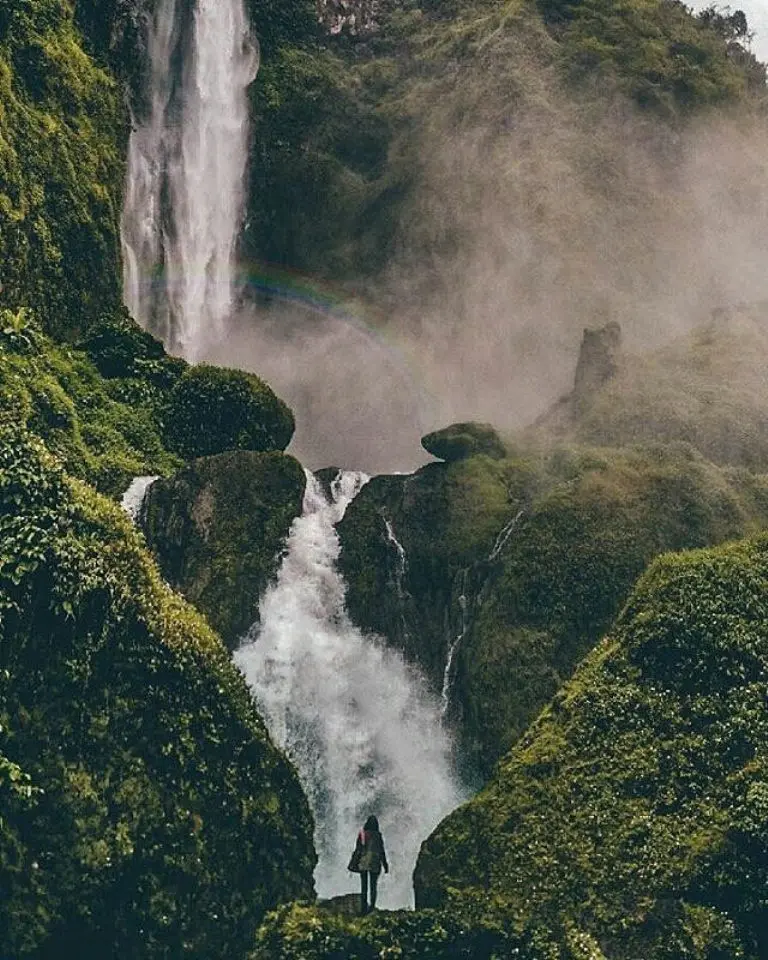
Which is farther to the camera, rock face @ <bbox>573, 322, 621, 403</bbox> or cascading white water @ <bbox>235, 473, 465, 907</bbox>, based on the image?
rock face @ <bbox>573, 322, 621, 403</bbox>

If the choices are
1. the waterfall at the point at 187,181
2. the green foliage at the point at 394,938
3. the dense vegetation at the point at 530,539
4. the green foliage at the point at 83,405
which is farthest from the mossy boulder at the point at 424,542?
the waterfall at the point at 187,181

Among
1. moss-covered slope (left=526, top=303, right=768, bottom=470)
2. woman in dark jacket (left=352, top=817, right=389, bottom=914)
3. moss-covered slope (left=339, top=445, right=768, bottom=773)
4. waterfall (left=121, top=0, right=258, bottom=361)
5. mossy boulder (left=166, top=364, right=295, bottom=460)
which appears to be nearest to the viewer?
woman in dark jacket (left=352, top=817, right=389, bottom=914)

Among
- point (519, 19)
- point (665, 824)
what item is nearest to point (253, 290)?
point (519, 19)

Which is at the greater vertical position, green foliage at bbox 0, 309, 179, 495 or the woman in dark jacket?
green foliage at bbox 0, 309, 179, 495

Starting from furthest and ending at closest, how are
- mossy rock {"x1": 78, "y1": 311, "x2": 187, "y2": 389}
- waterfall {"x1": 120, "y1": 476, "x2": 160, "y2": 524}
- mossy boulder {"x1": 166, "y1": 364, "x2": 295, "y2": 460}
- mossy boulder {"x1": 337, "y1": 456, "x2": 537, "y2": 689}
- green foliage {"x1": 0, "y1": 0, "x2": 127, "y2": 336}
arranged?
mossy rock {"x1": 78, "y1": 311, "x2": 187, "y2": 389} → mossy boulder {"x1": 166, "y1": 364, "x2": 295, "y2": 460} → green foliage {"x1": 0, "y1": 0, "x2": 127, "y2": 336} → waterfall {"x1": 120, "y1": 476, "x2": 160, "y2": 524} → mossy boulder {"x1": 337, "y1": 456, "x2": 537, "y2": 689}

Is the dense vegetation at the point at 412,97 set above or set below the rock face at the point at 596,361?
above

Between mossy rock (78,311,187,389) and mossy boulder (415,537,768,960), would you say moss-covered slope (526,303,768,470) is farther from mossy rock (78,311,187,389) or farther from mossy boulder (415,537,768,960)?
mossy rock (78,311,187,389)

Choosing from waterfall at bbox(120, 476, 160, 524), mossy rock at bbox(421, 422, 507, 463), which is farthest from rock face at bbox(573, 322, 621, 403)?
waterfall at bbox(120, 476, 160, 524)

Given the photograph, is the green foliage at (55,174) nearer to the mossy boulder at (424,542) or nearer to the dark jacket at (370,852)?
the mossy boulder at (424,542)
